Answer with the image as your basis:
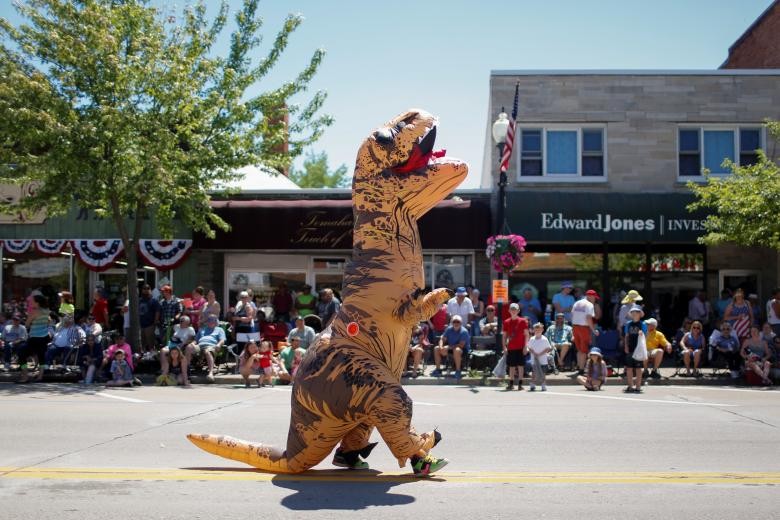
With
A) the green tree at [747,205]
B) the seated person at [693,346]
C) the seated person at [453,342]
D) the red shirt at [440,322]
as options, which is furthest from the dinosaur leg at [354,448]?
the green tree at [747,205]

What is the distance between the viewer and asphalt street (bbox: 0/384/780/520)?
17.6 ft

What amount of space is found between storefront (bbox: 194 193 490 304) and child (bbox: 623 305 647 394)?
18.3ft

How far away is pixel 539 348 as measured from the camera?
48.5ft

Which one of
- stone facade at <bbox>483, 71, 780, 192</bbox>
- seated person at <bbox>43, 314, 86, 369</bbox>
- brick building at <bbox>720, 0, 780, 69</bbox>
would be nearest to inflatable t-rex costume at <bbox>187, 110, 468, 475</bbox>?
seated person at <bbox>43, 314, 86, 369</bbox>

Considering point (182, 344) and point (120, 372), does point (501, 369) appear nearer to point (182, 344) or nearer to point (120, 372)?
point (182, 344)

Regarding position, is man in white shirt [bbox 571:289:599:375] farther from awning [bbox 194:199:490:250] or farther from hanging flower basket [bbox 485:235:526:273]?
awning [bbox 194:199:490:250]

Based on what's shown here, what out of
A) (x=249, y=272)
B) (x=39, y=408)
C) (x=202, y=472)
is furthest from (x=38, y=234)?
(x=202, y=472)

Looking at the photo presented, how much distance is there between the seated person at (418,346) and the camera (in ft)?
52.6

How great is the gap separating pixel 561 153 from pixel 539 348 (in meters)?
7.51

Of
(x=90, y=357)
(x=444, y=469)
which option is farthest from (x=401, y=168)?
(x=90, y=357)

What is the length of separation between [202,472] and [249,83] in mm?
13284

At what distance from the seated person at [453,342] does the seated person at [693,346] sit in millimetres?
4517

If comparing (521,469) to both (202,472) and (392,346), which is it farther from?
(202,472)

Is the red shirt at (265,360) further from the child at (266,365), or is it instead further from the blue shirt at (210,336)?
the blue shirt at (210,336)
